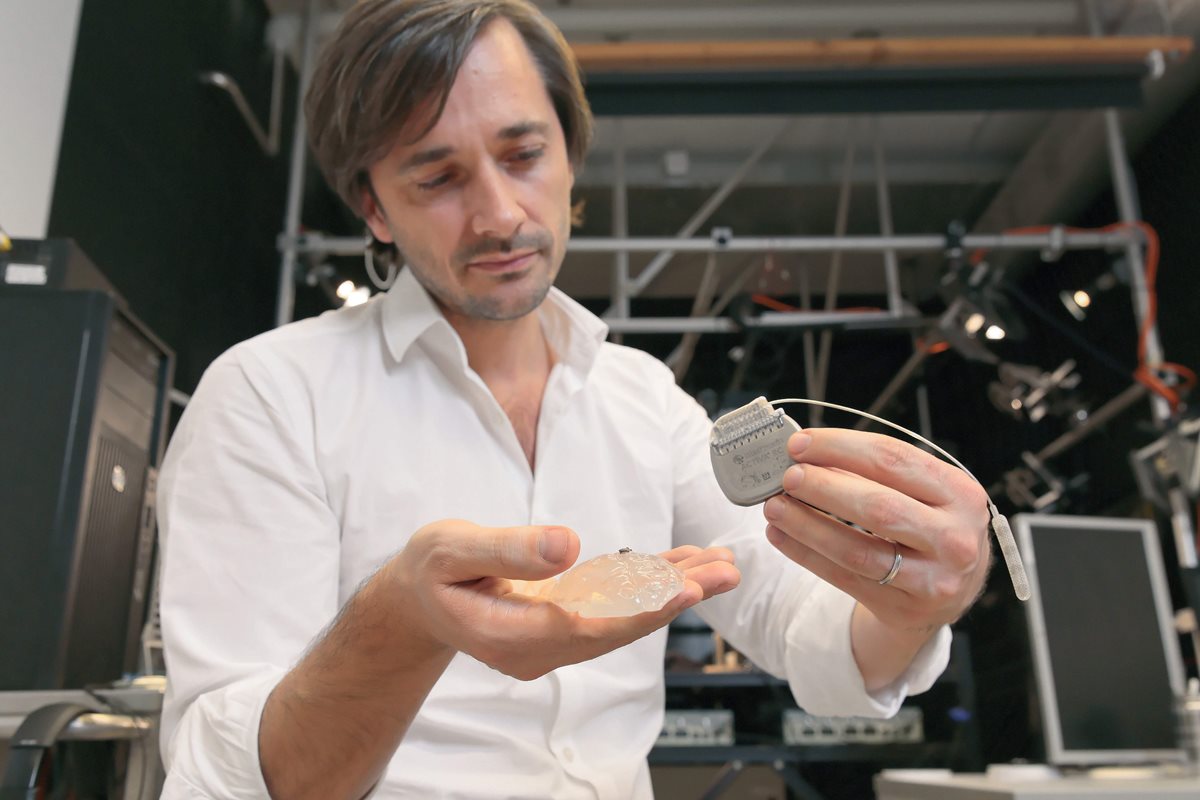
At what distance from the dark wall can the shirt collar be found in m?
1.39

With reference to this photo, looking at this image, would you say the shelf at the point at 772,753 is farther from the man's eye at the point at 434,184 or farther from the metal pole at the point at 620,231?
the man's eye at the point at 434,184

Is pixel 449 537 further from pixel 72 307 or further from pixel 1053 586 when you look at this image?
pixel 1053 586

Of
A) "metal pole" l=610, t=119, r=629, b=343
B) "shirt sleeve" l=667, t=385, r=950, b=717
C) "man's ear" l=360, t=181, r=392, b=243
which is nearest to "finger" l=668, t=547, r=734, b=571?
"shirt sleeve" l=667, t=385, r=950, b=717

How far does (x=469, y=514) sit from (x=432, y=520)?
4cm

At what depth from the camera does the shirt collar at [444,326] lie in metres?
1.24

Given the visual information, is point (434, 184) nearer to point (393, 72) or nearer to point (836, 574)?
point (393, 72)

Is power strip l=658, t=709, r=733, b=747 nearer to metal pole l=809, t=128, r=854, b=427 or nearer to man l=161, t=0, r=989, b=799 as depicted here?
metal pole l=809, t=128, r=854, b=427

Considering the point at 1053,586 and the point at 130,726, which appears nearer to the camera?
the point at 130,726

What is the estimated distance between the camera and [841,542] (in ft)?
2.52

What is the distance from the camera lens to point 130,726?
3.77 feet

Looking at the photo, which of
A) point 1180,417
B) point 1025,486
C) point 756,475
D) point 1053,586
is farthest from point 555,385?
point 1025,486

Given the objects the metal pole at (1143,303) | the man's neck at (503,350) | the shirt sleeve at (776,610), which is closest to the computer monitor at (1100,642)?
the metal pole at (1143,303)

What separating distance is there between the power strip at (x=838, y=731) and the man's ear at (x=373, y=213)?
215 cm

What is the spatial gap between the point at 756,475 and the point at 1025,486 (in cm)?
408
